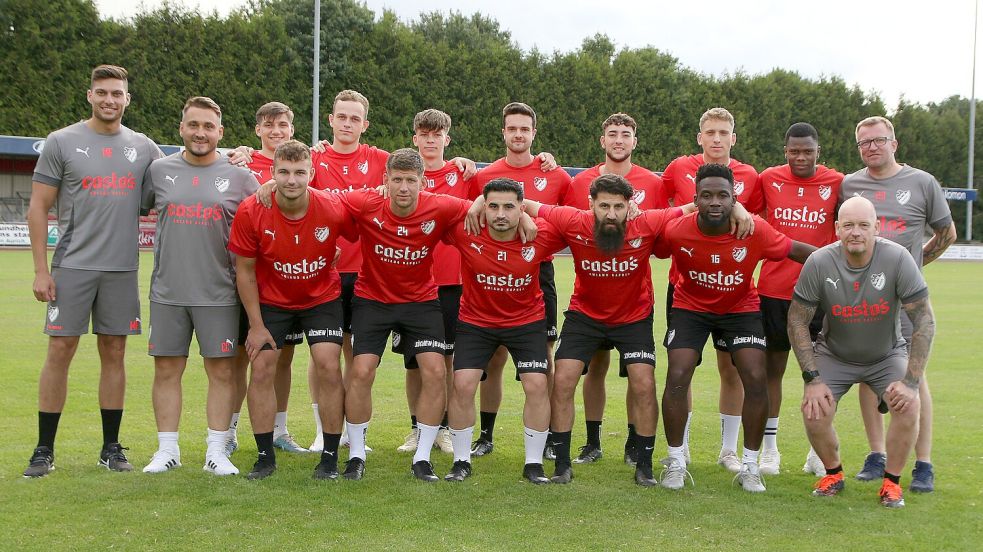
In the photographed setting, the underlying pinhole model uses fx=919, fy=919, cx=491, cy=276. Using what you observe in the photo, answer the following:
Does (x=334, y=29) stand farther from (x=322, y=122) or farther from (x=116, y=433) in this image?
(x=116, y=433)

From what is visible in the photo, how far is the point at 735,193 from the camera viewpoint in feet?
22.3

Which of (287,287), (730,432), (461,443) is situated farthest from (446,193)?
(730,432)

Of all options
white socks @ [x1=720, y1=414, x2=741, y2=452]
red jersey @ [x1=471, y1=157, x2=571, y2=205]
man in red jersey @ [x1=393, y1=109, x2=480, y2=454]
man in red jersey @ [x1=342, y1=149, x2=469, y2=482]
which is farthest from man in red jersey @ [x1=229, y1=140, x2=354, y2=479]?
white socks @ [x1=720, y1=414, x2=741, y2=452]

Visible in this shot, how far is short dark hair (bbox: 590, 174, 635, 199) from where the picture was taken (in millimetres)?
5965

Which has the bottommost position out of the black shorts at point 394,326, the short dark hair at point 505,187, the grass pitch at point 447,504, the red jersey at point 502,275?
the grass pitch at point 447,504

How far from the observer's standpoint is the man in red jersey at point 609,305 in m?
6.04

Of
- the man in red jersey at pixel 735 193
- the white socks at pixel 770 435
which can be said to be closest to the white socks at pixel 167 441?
the man in red jersey at pixel 735 193

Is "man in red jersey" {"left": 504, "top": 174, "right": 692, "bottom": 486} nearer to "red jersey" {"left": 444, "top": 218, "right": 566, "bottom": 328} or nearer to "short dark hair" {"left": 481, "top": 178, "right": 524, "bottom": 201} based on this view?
"red jersey" {"left": 444, "top": 218, "right": 566, "bottom": 328}

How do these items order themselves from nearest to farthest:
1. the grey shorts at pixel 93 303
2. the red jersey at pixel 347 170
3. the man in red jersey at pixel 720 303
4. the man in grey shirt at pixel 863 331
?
the man in grey shirt at pixel 863 331 → the man in red jersey at pixel 720 303 → the grey shorts at pixel 93 303 → the red jersey at pixel 347 170

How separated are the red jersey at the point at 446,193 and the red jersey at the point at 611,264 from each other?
3.34 ft

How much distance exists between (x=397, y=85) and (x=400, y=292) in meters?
34.6

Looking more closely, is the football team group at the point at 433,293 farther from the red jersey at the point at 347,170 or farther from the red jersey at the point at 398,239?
the red jersey at the point at 347,170

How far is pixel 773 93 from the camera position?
4872 centimetres

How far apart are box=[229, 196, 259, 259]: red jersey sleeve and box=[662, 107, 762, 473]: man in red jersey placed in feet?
9.68
